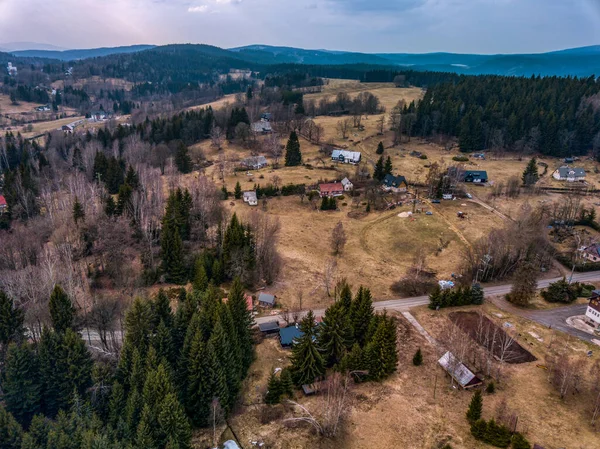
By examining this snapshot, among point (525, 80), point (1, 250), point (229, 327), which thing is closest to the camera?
point (229, 327)

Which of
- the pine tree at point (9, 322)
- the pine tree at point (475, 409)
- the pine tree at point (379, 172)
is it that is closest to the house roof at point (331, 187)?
the pine tree at point (379, 172)

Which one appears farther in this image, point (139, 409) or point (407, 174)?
point (407, 174)

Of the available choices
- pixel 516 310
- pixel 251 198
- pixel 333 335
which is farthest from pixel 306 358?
pixel 251 198

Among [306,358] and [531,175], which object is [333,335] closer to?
[306,358]

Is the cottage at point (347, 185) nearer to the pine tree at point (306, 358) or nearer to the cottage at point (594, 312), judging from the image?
the cottage at point (594, 312)

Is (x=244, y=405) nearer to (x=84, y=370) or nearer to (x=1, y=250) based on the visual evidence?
(x=84, y=370)

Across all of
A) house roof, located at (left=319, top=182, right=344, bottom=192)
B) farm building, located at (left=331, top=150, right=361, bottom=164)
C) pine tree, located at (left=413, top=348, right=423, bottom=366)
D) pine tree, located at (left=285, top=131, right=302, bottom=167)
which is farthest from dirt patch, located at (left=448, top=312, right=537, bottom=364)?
pine tree, located at (left=285, top=131, right=302, bottom=167)

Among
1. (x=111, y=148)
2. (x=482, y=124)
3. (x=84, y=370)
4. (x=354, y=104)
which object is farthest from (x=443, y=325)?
(x=354, y=104)

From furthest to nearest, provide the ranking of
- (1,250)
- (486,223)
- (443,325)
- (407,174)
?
1. (407,174)
2. (486,223)
3. (1,250)
4. (443,325)
